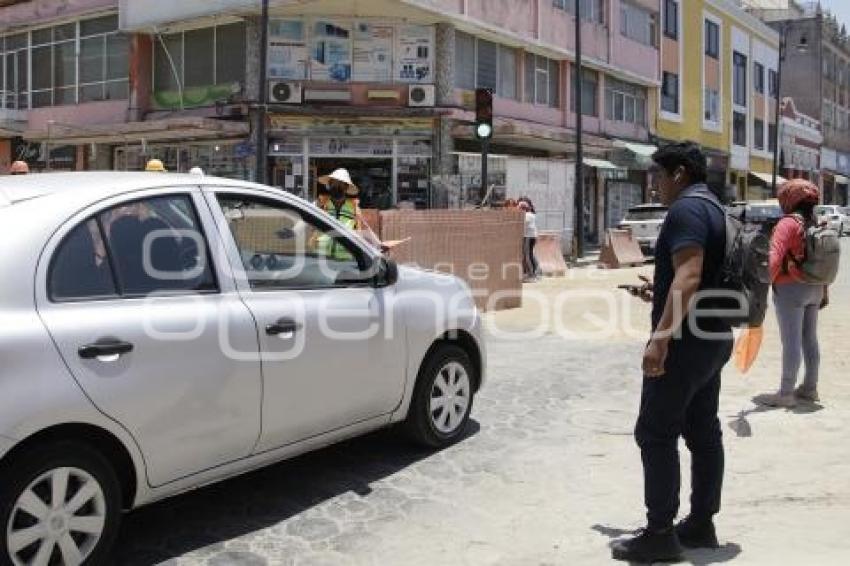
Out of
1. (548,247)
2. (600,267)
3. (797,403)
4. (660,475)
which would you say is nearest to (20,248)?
(660,475)

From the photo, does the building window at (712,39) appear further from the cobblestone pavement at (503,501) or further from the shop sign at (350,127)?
the cobblestone pavement at (503,501)

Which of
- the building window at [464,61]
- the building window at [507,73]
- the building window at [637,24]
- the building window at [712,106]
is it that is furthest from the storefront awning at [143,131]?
the building window at [712,106]

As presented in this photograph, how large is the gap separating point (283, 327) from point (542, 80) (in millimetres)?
25263

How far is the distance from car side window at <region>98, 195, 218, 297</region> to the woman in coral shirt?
4.03 meters

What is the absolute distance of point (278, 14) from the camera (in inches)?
902

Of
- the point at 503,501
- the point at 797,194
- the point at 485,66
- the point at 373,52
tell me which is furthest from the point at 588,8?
the point at 503,501

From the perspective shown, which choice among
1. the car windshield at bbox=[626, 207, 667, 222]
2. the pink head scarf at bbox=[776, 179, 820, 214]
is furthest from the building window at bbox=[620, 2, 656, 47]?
the pink head scarf at bbox=[776, 179, 820, 214]

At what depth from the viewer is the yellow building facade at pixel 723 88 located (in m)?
37.9

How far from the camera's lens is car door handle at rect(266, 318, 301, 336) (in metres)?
4.38

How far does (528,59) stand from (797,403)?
2212 centimetres

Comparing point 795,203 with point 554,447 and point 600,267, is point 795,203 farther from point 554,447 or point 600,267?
point 600,267

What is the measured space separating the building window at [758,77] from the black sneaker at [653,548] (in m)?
47.7

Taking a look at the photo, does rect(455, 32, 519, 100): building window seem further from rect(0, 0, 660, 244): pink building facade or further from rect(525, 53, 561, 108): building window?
rect(525, 53, 561, 108): building window

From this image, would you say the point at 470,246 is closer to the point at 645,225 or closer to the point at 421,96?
the point at 421,96
